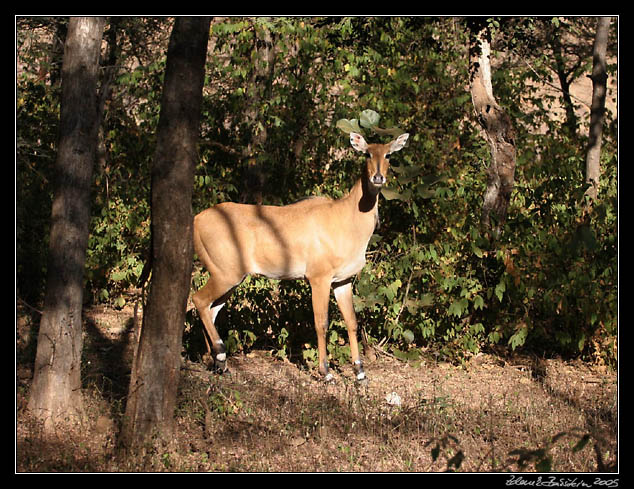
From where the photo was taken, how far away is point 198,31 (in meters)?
6.30

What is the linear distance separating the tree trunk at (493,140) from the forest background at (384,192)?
212mm

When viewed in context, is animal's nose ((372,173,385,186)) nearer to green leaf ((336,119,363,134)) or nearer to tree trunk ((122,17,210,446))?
green leaf ((336,119,363,134))

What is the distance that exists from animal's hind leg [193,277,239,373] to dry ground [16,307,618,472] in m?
0.24

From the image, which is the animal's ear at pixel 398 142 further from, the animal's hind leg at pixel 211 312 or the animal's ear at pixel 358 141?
the animal's hind leg at pixel 211 312

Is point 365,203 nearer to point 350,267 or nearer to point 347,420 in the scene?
point 350,267

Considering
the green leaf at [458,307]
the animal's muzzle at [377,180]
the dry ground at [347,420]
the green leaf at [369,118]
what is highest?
the green leaf at [369,118]

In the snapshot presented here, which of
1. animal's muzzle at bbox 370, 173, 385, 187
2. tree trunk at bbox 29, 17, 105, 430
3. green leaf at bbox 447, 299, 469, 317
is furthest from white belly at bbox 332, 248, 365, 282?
tree trunk at bbox 29, 17, 105, 430

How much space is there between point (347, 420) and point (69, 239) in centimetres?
293

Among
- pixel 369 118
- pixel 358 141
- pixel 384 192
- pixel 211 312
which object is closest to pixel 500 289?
pixel 384 192

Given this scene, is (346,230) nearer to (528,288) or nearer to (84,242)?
(528,288)

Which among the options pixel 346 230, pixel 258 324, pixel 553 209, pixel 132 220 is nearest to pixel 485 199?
pixel 553 209

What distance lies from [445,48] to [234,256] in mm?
7621

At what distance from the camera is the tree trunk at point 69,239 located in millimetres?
6824

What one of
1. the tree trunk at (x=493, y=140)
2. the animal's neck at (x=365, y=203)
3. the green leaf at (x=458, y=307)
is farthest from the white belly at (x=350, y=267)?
the tree trunk at (x=493, y=140)
